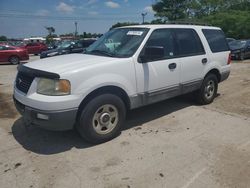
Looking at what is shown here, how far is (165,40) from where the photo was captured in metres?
5.11

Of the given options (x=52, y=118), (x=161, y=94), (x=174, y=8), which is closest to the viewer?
(x=52, y=118)

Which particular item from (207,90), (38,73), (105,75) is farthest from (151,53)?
(207,90)

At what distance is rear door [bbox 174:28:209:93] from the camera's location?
535cm

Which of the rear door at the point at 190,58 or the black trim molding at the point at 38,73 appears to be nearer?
the black trim molding at the point at 38,73

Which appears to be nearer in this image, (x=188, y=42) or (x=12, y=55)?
(x=188, y=42)

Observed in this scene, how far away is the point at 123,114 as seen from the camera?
4.46m

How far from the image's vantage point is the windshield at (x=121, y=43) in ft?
15.1

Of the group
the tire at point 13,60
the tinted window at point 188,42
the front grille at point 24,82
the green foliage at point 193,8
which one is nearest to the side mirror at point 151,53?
the tinted window at point 188,42

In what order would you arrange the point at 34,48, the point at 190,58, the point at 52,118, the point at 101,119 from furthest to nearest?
1. the point at 34,48
2. the point at 190,58
3. the point at 101,119
4. the point at 52,118

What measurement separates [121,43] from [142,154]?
202 cm

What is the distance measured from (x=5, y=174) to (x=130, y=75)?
2.33 metres

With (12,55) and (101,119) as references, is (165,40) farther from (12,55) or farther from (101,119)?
(12,55)

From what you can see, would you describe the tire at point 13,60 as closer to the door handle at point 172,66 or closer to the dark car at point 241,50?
the dark car at point 241,50

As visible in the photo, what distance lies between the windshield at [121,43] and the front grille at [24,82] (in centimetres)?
133
